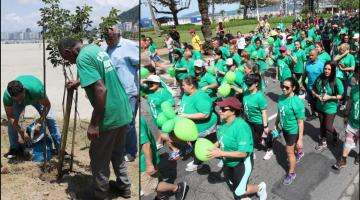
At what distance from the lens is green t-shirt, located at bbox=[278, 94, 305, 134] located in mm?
1970

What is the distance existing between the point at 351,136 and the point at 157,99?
1.02 m

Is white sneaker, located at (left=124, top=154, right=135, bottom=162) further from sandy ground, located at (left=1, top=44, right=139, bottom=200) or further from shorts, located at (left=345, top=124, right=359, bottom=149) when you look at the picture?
shorts, located at (left=345, top=124, right=359, bottom=149)

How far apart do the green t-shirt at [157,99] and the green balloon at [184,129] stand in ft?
0.50

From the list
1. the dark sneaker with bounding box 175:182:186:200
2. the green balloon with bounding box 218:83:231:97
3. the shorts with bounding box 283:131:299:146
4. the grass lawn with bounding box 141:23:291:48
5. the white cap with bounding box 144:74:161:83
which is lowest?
the dark sneaker with bounding box 175:182:186:200

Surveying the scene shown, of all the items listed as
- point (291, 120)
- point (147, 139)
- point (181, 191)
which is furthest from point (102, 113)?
point (291, 120)

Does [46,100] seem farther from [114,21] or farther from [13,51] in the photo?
[114,21]

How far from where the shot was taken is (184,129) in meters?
1.85

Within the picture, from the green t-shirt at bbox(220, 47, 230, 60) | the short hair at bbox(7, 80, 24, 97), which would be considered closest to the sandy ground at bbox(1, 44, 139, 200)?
the short hair at bbox(7, 80, 24, 97)

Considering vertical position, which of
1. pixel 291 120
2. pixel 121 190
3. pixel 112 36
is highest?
pixel 112 36

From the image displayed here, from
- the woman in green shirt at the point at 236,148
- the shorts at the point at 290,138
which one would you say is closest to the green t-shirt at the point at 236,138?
the woman in green shirt at the point at 236,148

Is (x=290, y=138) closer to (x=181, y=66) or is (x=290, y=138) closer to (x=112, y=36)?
(x=181, y=66)

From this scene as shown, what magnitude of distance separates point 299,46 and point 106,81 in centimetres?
110

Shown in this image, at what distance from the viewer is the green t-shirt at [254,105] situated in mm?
2037

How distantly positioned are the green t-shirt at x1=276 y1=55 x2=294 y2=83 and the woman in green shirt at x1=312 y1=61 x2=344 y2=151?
0.59ft
